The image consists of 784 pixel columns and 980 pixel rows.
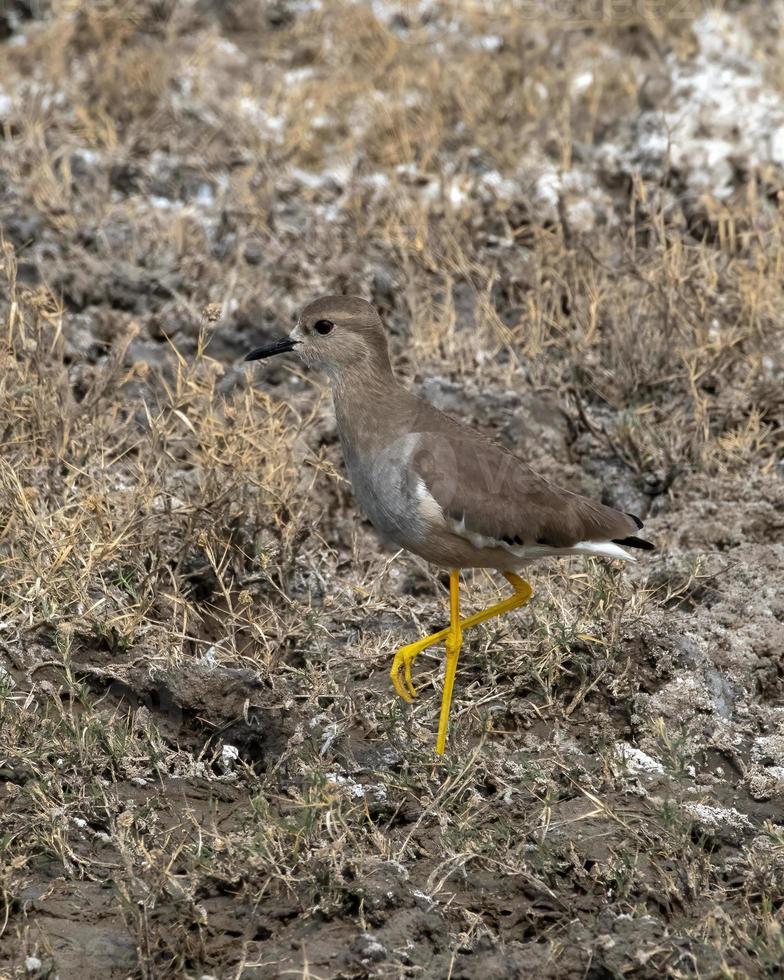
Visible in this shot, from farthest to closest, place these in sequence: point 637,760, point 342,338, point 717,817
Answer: point 342,338 → point 637,760 → point 717,817

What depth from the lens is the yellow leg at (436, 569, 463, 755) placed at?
4.21m

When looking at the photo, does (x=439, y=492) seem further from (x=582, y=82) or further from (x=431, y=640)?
(x=582, y=82)

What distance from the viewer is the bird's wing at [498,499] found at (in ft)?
14.0

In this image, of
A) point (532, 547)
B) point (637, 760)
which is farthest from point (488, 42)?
point (637, 760)

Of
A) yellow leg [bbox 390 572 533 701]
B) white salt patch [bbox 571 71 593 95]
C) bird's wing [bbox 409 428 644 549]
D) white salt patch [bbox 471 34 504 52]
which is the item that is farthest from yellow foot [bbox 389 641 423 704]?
white salt patch [bbox 471 34 504 52]

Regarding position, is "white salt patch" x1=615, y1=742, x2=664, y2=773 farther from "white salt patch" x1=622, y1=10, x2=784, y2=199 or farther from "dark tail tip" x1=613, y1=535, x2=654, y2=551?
A: "white salt patch" x1=622, y1=10, x2=784, y2=199

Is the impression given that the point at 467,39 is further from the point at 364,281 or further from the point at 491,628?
the point at 491,628

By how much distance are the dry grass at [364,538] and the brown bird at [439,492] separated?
277 mm

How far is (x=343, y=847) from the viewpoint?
3701 millimetres

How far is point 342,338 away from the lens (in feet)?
15.4

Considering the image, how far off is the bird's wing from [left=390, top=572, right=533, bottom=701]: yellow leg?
268 millimetres

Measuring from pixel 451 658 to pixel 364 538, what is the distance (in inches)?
45.7

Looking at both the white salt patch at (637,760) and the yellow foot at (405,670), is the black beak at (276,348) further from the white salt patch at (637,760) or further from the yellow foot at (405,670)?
the white salt patch at (637,760)

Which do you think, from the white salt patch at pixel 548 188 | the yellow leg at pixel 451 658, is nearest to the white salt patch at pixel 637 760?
the yellow leg at pixel 451 658
